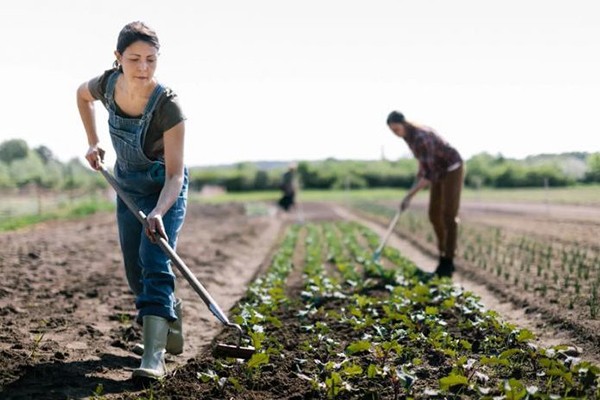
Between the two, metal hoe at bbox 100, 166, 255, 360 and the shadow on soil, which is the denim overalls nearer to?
metal hoe at bbox 100, 166, 255, 360

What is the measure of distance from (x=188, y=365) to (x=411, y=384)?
143 cm

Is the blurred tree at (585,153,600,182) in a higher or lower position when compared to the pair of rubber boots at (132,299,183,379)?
higher

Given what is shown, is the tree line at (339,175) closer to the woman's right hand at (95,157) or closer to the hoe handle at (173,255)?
the woman's right hand at (95,157)

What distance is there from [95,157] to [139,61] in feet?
3.12

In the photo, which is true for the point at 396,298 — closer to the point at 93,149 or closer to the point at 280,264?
the point at 93,149

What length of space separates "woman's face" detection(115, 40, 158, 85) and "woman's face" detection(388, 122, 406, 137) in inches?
167

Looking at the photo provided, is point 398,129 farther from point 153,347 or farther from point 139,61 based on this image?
point 153,347

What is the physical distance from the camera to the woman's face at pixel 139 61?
140 inches

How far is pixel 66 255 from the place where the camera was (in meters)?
9.63

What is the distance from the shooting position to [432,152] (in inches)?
296

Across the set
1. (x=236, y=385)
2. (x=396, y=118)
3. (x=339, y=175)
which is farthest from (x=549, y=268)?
(x=339, y=175)

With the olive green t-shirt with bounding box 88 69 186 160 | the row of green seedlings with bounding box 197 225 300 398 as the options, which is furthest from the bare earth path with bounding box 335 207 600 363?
the olive green t-shirt with bounding box 88 69 186 160

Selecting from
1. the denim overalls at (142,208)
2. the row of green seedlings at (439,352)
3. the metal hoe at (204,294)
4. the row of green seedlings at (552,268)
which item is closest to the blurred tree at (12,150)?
the row of green seedlings at (552,268)

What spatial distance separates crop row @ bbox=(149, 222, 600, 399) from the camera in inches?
130
